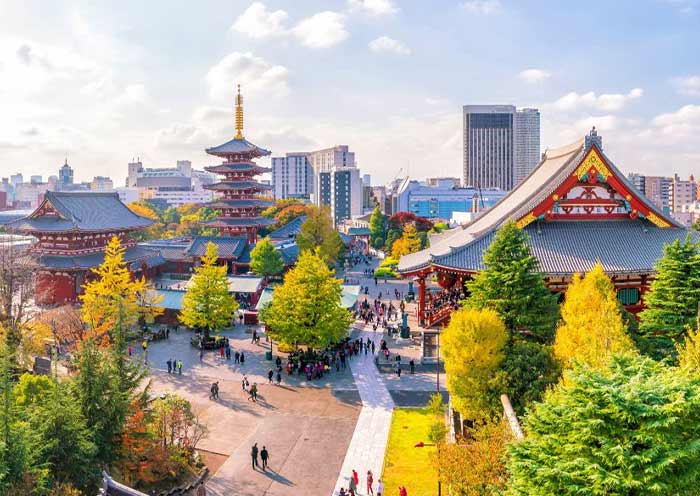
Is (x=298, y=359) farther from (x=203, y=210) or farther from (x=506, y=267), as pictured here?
(x=203, y=210)

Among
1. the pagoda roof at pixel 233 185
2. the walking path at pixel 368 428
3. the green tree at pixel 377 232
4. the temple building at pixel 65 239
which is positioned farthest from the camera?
the green tree at pixel 377 232

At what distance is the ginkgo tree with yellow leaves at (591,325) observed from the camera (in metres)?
18.0

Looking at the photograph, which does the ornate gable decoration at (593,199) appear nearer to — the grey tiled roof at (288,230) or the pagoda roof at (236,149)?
the pagoda roof at (236,149)

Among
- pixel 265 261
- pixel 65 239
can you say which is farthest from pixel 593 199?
pixel 65 239

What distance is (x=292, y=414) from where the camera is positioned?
93.7 ft

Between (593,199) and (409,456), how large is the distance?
21626mm

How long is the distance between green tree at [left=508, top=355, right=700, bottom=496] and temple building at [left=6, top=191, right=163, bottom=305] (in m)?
50.3

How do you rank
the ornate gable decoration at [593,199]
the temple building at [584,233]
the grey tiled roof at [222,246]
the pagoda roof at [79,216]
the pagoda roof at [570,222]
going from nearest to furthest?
1. the temple building at [584,233]
2. the pagoda roof at [570,222]
3. the ornate gable decoration at [593,199]
4. the pagoda roof at [79,216]
5. the grey tiled roof at [222,246]

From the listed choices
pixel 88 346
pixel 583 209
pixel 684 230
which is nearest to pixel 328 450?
pixel 88 346

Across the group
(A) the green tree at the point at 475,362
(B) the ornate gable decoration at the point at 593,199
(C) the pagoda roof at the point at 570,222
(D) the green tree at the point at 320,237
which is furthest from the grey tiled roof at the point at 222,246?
(A) the green tree at the point at 475,362

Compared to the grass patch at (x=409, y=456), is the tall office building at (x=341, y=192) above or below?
above

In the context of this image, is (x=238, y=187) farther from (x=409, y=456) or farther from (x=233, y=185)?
(x=409, y=456)

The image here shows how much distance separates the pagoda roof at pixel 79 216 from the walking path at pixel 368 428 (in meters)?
34.9

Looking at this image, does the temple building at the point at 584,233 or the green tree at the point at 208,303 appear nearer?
the temple building at the point at 584,233
